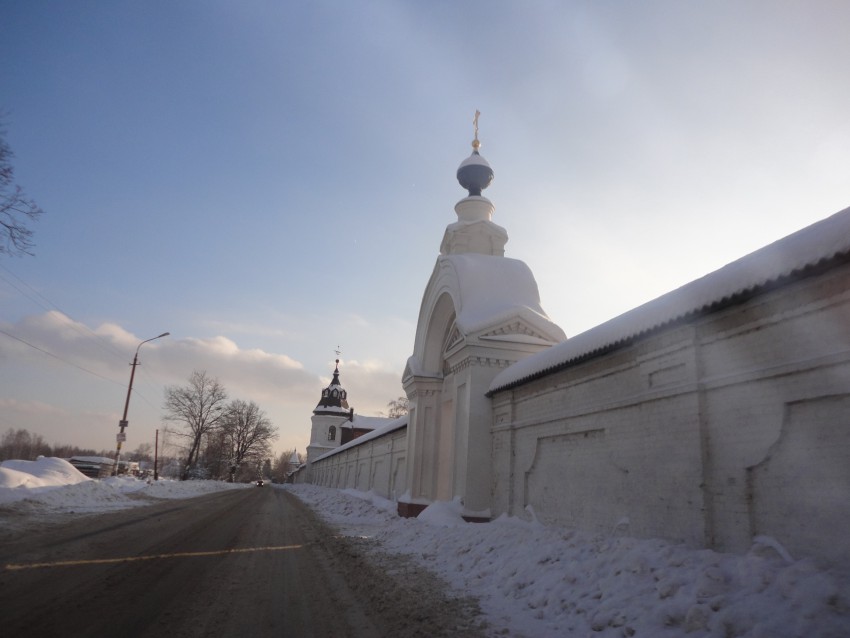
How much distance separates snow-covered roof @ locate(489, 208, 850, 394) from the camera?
4.65m

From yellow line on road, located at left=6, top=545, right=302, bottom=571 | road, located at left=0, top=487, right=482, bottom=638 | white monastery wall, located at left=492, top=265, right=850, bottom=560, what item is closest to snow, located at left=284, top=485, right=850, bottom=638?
white monastery wall, located at left=492, top=265, right=850, bottom=560

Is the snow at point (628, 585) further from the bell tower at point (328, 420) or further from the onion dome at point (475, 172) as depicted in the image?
the bell tower at point (328, 420)

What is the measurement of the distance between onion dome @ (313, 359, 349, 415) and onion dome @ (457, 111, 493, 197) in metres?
59.8

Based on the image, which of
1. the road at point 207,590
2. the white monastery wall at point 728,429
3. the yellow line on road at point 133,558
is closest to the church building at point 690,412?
the white monastery wall at point 728,429

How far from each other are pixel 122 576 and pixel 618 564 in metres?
5.73

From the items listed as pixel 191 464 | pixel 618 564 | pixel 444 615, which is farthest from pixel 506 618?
pixel 191 464

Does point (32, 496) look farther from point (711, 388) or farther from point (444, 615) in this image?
point (711, 388)

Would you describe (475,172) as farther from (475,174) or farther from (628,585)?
(628,585)

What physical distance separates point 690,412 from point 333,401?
73518 millimetres

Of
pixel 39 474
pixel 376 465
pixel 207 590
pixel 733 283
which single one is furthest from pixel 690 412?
pixel 376 465

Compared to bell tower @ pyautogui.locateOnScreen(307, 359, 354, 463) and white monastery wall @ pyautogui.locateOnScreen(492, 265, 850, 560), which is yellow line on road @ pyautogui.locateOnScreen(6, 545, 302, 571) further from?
bell tower @ pyautogui.locateOnScreen(307, 359, 354, 463)

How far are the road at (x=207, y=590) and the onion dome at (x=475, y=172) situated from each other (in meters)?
13.6

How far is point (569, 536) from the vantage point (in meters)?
7.45

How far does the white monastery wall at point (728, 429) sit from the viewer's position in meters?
4.71
